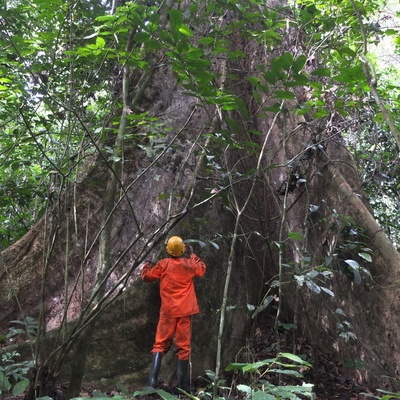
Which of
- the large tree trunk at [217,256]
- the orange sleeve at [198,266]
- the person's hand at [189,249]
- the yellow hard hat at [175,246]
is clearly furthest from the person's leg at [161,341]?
the person's hand at [189,249]

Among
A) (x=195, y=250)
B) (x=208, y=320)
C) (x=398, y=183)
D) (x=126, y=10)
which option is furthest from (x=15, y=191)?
(x=398, y=183)

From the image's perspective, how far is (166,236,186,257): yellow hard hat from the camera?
4.38 meters

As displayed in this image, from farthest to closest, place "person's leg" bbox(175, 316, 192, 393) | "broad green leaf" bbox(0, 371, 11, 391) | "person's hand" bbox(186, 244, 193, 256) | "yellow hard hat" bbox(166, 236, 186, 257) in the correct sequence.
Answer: "person's hand" bbox(186, 244, 193, 256), "yellow hard hat" bbox(166, 236, 186, 257), "person's leg" bbox(175, 316, 192, 393), "broad green leaf" bbox(0, 371, 11, 391)

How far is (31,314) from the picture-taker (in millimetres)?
4297

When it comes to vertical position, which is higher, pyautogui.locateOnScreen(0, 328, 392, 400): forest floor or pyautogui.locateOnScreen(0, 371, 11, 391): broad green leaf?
pyautogui.locateOnScreen(0, 371, 11, 391): broad green leaf

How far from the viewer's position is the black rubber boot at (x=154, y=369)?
398 centimetres

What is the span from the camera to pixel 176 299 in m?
4.29

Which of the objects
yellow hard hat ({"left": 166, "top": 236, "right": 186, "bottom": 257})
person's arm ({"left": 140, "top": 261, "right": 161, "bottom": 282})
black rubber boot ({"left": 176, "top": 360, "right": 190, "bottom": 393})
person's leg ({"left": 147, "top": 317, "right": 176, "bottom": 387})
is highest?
yellow hard hat ({"left": 166, "top": 236, "right": 186, "bottom": 257})

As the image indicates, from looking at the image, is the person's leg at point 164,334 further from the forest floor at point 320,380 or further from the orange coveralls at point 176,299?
the forest floor at point 320,380

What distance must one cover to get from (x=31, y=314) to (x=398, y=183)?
6472 mm

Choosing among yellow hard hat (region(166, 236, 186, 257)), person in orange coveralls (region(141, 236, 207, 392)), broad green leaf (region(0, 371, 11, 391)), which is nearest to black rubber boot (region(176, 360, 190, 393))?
person in orange coveralls (region(141, 236, 207, 392))

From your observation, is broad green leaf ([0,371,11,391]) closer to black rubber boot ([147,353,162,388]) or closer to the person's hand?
black rubber boot ([147,353,162,388])

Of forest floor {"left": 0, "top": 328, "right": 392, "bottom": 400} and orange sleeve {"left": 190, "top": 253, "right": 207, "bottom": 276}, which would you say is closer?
forest floor {"left": 0, "top": 328, "right": 392, "bottom": 400}

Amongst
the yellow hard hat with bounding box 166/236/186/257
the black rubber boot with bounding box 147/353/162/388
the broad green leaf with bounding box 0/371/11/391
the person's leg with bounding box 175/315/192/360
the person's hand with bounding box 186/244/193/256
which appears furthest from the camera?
the person's hand with bounding box 186/244/193/256
